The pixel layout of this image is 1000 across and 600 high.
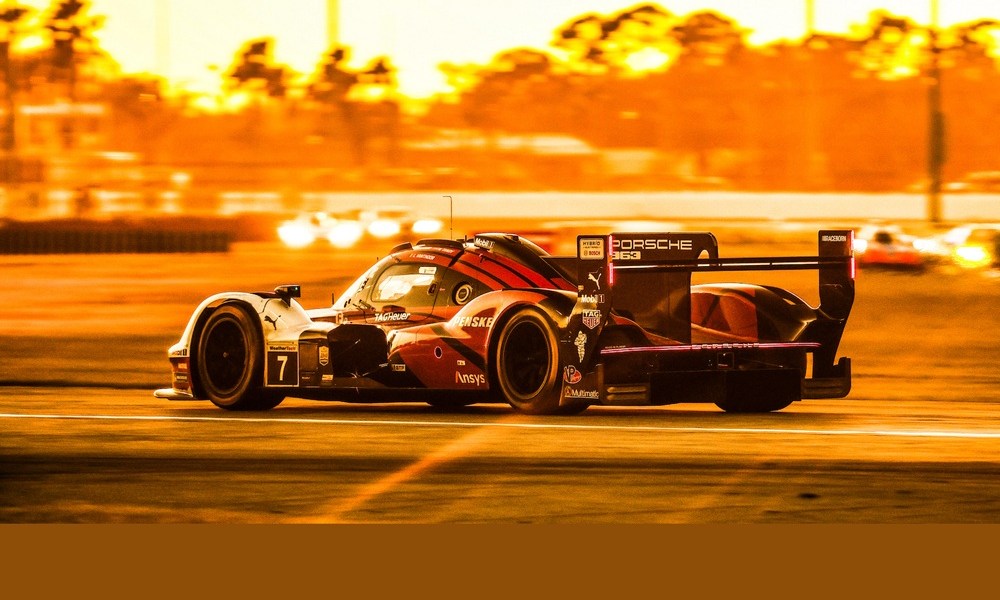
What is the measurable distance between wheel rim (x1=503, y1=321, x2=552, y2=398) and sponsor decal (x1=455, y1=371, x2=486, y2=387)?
23 centimetres

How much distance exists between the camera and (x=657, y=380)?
40.4 ft

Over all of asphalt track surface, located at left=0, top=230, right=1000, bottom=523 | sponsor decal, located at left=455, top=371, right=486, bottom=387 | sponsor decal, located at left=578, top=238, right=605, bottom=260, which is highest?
sponsor decal, located at left=578, top=238, right=605, bottom=260

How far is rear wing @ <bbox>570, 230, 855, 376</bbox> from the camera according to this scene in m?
12.4

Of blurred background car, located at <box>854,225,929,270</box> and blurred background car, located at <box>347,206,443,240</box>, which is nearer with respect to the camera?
blurred background car, located at <box>854,225,929,270</box>

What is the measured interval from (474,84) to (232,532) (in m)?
84.8

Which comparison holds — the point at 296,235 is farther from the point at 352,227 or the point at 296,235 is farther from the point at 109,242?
the point at 109,242

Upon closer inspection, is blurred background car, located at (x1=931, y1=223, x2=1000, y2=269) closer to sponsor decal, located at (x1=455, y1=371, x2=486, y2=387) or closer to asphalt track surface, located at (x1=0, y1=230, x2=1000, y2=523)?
asphalt track surface, located at (x1=0, y1=230, x2=1000, y2=523)

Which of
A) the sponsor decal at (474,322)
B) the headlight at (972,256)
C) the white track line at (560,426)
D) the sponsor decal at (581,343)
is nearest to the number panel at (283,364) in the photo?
the white track line at (560,426)

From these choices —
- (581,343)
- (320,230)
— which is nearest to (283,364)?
(581,343)

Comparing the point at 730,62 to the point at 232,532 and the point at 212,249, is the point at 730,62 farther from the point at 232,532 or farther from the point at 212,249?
the point at 232,532

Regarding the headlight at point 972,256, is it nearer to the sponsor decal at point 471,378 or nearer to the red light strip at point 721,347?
the red light strip at point 721,347

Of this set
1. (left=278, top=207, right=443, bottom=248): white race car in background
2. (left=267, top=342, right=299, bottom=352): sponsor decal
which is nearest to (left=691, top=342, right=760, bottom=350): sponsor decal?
(left=267, top=342, right=299, bottom=352): sponsor decal

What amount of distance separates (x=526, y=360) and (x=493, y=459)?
2.60m

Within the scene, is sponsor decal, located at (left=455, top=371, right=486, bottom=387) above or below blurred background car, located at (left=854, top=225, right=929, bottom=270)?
below
